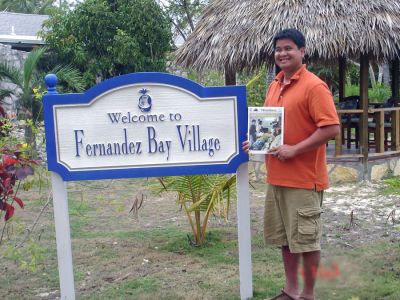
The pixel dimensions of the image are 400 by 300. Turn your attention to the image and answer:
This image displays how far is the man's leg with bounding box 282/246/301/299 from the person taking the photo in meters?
3.58

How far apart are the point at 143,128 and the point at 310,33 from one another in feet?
16.1

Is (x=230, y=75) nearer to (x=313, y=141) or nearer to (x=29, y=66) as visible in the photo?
(x=29, y=66)

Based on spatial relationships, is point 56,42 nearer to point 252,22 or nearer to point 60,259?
point 252,22

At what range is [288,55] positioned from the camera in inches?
130

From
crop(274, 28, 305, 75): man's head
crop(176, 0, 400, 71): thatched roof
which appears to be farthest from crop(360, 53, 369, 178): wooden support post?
crop(274, 28, 305, 75): man's head

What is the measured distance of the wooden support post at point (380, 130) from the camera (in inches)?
345

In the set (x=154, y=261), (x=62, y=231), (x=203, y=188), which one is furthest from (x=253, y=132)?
(x=154, y=261)

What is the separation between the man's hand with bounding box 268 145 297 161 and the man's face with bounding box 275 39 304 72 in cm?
44

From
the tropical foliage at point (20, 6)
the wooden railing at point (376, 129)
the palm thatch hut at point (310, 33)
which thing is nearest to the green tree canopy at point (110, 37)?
the palm thatch hut at point (310, 33)

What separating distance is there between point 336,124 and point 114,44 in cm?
1152

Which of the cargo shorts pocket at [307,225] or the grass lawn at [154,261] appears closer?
the cargo shorts pocket at [307,225]

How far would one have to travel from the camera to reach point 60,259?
3.81 meters

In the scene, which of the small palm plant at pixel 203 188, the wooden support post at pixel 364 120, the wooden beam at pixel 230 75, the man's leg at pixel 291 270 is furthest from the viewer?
the wooden beam at pixel 230 75

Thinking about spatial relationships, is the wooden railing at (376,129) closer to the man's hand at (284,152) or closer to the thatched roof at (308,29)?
the thatched roof at (308,29)
